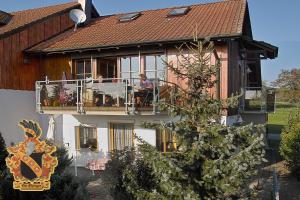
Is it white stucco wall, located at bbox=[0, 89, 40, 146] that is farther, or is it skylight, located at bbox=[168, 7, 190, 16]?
skylight, located at bbox=[168, 7, 190, 16]

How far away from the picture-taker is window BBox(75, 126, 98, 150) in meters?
17.2

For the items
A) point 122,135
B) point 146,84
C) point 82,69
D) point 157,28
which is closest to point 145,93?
point 146,84

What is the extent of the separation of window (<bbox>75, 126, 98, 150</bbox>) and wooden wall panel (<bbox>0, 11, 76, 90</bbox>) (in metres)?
3.10

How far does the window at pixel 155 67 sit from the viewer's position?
53.4ft

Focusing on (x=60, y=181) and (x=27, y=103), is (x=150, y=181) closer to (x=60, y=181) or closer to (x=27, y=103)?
→ (x=60, y=181)

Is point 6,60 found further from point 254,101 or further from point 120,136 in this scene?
point 254,101

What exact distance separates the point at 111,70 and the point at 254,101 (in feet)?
22.5

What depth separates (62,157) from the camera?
13484 millimetres

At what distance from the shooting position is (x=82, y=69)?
59.5ft

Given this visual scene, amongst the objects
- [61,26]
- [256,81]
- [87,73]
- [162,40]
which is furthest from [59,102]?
[256,81]

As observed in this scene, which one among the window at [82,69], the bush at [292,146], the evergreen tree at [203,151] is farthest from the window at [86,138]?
the evergreen tree at [203,151]

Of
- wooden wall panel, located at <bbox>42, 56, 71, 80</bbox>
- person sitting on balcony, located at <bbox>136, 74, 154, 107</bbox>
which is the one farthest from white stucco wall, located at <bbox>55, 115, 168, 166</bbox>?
wooden wall panel, located at <bbox>42, 56, 71, 80</bbox>

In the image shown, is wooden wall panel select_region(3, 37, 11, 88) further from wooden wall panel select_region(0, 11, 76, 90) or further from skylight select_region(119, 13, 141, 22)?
skylight select_region(119, 13, 141, 22)

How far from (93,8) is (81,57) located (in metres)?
6.72
